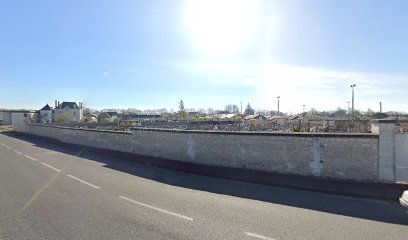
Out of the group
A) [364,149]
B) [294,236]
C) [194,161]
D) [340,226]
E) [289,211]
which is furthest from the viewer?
[194,161]

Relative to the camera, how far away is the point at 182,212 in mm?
6973

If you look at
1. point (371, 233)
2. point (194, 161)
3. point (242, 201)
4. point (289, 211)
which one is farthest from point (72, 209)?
point (194, 161)

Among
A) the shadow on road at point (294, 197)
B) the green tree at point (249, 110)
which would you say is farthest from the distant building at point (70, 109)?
the shadow on road at point (294, 197)

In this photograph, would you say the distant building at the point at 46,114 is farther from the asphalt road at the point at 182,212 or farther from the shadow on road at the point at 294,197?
the asphalt road at the point at 182,212

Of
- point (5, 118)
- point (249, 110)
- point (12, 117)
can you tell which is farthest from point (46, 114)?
point (249, 110)

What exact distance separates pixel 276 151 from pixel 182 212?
485 centimetres

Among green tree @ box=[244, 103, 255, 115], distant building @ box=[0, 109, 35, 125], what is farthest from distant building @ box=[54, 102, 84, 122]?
green tree @ box=[244, 103, 255, 115]

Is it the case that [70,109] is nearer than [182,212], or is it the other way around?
[182,212]

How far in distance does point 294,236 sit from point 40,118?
4862 inches

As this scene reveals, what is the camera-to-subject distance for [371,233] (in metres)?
5.51

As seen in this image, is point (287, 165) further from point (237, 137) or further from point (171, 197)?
point (171, 197)

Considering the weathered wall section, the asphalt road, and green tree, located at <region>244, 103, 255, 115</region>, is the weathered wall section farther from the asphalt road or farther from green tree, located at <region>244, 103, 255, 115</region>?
green tree, located at <region>244, 103, 255, 115</region>

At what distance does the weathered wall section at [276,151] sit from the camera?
29.6ft

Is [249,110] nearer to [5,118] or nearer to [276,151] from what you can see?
[5,118]
